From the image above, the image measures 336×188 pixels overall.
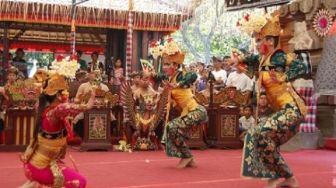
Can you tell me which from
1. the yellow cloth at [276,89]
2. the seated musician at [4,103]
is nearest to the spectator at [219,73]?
the seated musician at [4,103]

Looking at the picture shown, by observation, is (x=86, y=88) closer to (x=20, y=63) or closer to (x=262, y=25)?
(x=20, y=63)

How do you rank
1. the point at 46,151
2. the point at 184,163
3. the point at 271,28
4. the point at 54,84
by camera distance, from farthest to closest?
the point at 184,163, the point at 271,28, the point at 54,84, the point at 46,151

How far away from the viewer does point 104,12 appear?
13.5m

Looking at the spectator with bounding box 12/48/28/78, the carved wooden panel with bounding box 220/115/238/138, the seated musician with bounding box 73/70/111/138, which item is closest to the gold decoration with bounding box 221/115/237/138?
the carved wooden panel with bounding box 220/115/238/138

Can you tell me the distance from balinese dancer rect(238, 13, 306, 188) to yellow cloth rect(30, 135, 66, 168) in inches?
67.7

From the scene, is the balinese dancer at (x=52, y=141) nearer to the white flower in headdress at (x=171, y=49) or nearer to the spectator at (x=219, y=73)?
the white flower in headdress at (x=171, y=49)

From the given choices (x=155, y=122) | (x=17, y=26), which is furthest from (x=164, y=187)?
(x=17, y=26)

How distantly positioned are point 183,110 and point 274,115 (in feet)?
6.71

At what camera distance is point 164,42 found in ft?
25.0

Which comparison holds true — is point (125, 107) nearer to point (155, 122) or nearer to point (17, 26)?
point (155, 122)

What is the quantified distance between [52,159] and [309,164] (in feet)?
13.6

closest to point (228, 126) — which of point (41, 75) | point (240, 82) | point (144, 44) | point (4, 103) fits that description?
point (240, 82)

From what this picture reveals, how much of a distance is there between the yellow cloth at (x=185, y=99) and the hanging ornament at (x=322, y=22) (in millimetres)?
3861

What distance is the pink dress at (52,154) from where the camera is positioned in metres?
4.58
